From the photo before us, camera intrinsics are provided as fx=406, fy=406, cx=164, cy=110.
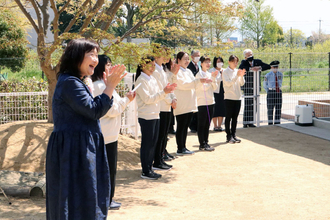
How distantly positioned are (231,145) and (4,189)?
16.3 ft

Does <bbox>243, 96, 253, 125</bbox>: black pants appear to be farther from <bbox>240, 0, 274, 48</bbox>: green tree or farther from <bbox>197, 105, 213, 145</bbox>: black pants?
<bbox>240, 0, 274, 48</bbox>: green tree

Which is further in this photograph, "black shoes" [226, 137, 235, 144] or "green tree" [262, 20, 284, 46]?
"green tree" [262, 20, 284, 46]

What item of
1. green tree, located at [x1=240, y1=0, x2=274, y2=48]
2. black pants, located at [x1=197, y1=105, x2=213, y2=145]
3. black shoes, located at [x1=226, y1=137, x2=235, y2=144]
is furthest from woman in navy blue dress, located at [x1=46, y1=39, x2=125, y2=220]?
green tree, located at [x1=240, y1=0, x2=274, y2=48]

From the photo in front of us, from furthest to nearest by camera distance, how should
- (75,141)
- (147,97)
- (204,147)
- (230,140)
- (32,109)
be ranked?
(32,109), (230,140), (204,147), (147,97), (75,141)

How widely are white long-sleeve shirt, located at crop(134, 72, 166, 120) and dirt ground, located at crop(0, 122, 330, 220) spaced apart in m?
1.01

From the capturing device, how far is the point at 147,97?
5703mm

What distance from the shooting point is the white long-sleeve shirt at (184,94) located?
7.32m

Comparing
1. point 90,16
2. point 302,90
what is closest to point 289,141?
point 302,90

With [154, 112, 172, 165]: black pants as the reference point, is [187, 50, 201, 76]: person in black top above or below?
above

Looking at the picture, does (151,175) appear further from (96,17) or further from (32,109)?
(32,109)

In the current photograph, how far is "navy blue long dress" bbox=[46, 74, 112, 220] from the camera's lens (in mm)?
2811

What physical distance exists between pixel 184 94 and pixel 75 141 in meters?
4.71

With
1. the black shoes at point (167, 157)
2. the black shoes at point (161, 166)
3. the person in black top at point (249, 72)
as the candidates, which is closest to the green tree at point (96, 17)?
the black shoes at point (161, 166)

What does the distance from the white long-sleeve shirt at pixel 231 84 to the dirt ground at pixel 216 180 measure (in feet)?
3.53
